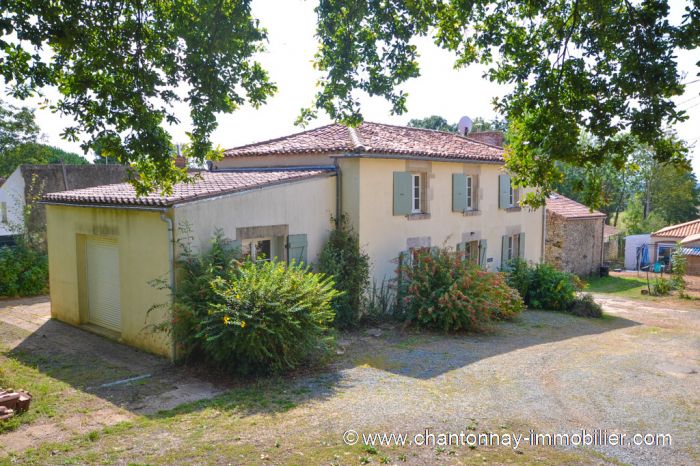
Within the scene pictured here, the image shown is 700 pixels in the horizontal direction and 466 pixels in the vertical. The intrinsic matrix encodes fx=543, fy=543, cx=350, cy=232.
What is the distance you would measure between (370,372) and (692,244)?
25714mm

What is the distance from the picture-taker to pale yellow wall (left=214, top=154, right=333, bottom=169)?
13.2 m

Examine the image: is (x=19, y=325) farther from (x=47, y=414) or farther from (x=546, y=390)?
(x=546, y=390)

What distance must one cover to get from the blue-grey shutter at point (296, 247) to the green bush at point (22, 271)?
336 inches

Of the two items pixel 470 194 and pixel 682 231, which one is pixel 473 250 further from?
pixel 682 231

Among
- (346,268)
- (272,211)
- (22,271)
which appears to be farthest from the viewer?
(22,271)

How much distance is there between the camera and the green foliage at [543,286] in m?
16.3

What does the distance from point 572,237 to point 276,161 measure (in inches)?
665

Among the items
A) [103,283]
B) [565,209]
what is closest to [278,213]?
[103,283]

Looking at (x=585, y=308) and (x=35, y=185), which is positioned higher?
(x=35, y=185)

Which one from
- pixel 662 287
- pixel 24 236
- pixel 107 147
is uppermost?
pixel 107 147

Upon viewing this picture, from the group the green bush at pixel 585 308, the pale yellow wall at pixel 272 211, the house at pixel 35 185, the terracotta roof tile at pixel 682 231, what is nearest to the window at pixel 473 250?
the green bush at pixel 585 308

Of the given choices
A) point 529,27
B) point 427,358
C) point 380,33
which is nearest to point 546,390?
point 427,358

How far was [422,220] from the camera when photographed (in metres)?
14.4

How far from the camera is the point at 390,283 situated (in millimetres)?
13594
